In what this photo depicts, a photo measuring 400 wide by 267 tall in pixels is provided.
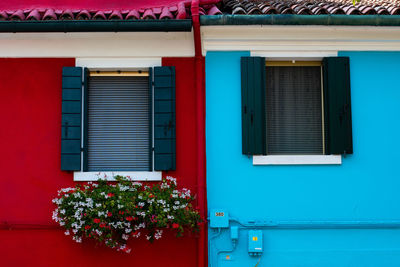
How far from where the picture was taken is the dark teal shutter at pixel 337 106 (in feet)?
18.4

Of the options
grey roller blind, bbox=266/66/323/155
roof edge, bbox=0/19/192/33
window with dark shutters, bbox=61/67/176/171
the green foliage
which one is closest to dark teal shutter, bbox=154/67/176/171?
window with dark shutters, bbox=61/67/176/171

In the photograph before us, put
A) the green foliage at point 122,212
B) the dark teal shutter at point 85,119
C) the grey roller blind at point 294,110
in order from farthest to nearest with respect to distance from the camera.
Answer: the grey roller blind at point 294,110
the dark teal shutter at point 85,119
the green foliage at point 122,212

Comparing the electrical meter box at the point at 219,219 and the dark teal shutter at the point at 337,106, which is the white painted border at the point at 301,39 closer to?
the dark teal shutter at the point at 337,106

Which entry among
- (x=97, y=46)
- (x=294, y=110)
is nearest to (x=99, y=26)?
(x=97, y=46)

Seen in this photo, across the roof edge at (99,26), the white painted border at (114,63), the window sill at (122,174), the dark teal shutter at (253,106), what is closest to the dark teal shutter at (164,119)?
the window sill at (122,174)

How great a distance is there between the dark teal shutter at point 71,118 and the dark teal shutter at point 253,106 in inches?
88.6

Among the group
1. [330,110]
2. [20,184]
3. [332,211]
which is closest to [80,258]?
[20,184]

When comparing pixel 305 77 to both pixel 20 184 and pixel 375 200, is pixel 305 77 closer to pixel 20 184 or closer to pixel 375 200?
pixel 375 200

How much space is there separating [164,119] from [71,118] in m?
1.27

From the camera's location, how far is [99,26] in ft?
17.4

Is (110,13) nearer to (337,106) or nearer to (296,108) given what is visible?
(296,108)

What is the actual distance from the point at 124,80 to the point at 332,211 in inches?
135

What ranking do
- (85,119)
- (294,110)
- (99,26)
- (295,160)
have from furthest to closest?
(294,110) < (85,119) < (295,160) < (99,26)

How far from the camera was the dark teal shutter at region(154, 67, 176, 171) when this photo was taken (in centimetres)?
562
